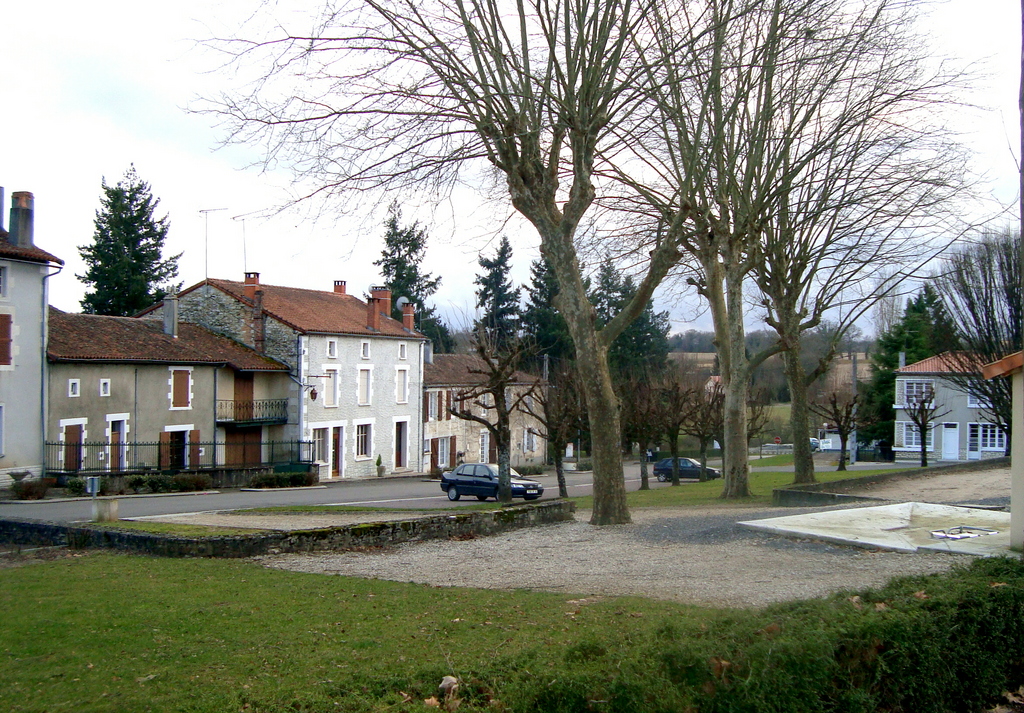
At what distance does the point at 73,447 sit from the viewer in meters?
29.2

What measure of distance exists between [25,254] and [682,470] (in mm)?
34587

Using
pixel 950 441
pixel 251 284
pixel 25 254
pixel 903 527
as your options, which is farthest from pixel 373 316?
pixel 950 441

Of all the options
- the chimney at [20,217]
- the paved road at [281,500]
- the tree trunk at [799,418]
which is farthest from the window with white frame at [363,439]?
the tree trunk at [799,418]

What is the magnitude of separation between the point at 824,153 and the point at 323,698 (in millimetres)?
20003

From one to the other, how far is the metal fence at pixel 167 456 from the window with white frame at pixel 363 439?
4.12 metres

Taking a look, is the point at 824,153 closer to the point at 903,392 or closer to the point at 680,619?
the point at 680,619

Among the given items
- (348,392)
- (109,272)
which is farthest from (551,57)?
(109,272)

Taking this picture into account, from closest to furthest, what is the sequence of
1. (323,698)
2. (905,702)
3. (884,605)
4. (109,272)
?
1. (323,698)
2. (905,702)
3. (884,605)
4. (109,272)

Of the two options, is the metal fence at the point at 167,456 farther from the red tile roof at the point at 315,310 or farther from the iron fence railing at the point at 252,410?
the red tile roof at the point at 315,310

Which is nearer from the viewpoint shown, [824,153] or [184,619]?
[184,619]

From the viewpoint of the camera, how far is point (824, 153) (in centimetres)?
2105

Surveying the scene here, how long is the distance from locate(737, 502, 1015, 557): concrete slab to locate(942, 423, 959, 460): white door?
141 ft

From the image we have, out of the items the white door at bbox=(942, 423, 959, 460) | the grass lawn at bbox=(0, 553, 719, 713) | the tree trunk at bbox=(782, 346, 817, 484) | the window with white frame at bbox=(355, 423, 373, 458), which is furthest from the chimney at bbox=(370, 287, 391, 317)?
the grass lawn at bbox=(0, 553, 719, 713)

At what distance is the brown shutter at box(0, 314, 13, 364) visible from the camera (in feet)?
88.6
